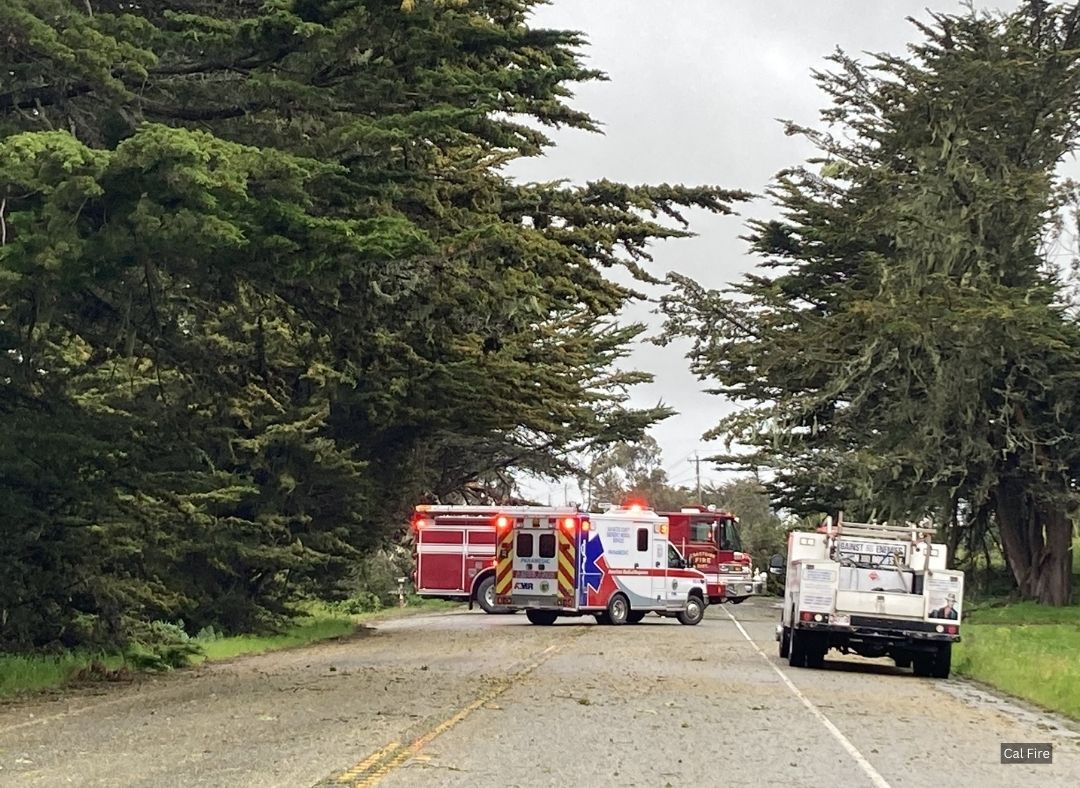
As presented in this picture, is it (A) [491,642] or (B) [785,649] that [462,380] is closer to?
(A) [491,642]

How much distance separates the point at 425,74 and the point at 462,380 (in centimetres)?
1363

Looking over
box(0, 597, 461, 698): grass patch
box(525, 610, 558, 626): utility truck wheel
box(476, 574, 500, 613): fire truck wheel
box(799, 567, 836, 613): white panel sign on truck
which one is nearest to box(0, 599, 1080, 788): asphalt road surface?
box(0, 597, 461, 698): grass patch

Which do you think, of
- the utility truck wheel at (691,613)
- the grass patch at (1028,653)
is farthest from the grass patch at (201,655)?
the grass patch at (1028,653)

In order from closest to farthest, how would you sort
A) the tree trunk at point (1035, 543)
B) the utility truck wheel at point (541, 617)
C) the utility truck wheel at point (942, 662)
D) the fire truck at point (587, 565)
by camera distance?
the utility truck wheel at point (942, 662)
the fire truck at point (587, 565)
the utility truck wheel at point (541, 617)
the tree trunk at point (1035, 543)

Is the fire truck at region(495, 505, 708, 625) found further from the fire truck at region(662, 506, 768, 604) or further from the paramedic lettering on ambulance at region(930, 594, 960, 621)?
the paramedic lettering on ambulance at region(930, 594, 960, 621)

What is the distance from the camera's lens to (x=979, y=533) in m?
44.9

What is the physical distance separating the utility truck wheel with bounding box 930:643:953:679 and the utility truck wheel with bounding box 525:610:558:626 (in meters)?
14.2

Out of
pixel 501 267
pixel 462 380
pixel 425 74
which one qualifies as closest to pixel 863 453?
pixel 462 380

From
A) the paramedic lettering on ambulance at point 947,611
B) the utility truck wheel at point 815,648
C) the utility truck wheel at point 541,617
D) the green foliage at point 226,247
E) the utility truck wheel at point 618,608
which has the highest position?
the green foliage at point 226,247

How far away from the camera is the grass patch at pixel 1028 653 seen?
1922cm

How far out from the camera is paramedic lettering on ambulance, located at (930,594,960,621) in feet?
72.5

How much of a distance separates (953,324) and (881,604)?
51.1ft

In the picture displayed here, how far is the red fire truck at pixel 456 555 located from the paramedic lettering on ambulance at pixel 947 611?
19.0m

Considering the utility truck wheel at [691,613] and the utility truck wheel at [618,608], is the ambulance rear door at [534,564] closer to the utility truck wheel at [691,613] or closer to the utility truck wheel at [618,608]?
the utility truck wheel at [618,608]
